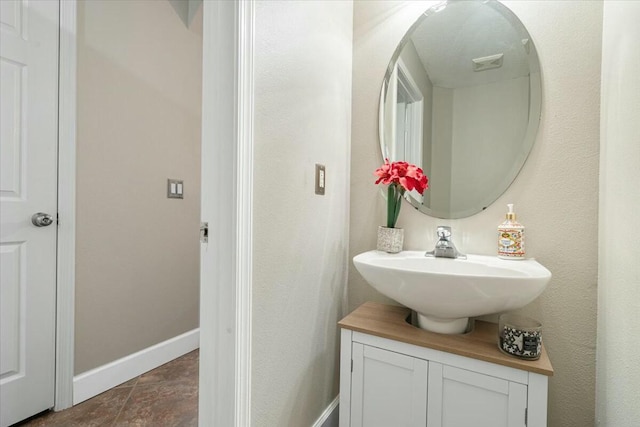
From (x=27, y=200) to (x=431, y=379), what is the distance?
1.78 m

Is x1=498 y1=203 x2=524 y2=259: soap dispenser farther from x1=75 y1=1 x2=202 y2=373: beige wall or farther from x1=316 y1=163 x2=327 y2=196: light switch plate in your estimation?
x1=75 y1=1 x2=202 y2=373: beige wall

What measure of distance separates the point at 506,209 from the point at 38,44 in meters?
2.12

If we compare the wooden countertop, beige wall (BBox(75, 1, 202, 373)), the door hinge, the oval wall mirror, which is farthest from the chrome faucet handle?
beige wall (BBox(75, 1, 202, 373))

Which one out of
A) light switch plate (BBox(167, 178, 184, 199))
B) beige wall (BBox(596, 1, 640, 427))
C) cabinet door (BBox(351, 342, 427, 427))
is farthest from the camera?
light switch plate (BBox(167, 178, 184, 199))

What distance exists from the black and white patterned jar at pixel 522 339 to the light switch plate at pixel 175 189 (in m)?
1.94

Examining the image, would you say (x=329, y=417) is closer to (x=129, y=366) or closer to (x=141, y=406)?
(x=141, y=406)

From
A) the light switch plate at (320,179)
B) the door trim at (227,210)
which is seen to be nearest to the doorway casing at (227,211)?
the door trim at (227,210)

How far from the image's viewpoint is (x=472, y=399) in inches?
32.8

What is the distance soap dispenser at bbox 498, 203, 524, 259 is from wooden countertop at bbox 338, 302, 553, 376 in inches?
10.5

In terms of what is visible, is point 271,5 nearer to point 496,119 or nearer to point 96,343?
point 496,119

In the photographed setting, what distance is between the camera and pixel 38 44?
132 centimetres

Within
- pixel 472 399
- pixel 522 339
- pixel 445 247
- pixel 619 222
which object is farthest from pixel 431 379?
pixel 619 222

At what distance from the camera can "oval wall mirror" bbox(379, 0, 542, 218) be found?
3.66 ft

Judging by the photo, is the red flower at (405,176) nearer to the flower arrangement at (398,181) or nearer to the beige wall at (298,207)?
the flower arrangement at (398,181)
